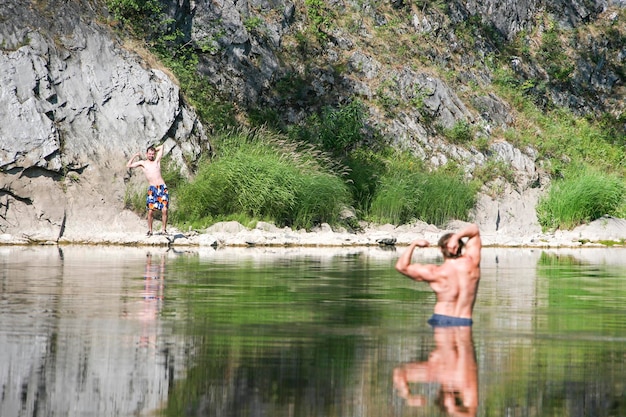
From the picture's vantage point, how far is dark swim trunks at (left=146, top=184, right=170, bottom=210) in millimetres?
27891

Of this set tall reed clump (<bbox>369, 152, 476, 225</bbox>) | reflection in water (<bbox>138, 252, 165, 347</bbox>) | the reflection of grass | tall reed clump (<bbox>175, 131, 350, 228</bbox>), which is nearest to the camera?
reflection in water (<bbox>138, 252, 165, 347</bbox>)

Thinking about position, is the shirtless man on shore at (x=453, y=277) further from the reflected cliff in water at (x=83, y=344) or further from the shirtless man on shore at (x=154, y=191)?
the shirtless man on shore at (x=154, y=191)

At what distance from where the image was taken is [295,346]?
9703mm

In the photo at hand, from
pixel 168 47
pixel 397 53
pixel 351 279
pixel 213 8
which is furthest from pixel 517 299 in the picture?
pixel 397 53

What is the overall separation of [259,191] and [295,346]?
2053 centimetres

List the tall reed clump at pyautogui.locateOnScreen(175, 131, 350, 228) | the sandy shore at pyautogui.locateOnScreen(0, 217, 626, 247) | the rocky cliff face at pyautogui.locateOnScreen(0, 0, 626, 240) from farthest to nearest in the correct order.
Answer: the tall reed clump at pyautogui.locateOnScreen(175, 131, 350, 228) < the rocky cliff face at pyautogui.locateOnScreen(0, 0, 626, 240) < the sandy shore at pyautogui.locateOnScreen(0, 217, 626, 247)

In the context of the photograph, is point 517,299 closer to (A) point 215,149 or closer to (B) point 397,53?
(A) point 215,149

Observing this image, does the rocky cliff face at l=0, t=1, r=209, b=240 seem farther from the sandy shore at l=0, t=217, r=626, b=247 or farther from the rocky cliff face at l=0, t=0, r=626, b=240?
the sandy shore at l=0, t=217, r=626, b=247

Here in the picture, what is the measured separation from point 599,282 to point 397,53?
2855 cm

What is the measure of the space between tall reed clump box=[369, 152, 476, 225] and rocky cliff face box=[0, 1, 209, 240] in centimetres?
593

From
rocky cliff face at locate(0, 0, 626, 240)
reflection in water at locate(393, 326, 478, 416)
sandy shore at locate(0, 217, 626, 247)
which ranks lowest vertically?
reflection in water at locate(393, 326, 478, 416)

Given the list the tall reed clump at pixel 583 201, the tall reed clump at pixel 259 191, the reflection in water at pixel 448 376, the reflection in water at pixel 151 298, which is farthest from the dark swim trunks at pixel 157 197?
the reflection in water at pixel 448 376

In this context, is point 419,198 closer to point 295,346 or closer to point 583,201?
point 583,201

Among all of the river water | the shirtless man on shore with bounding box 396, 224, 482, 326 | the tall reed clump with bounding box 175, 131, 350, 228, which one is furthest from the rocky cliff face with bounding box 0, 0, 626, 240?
the shirtless man on shore with bounding box 396, 224, 482, 326
